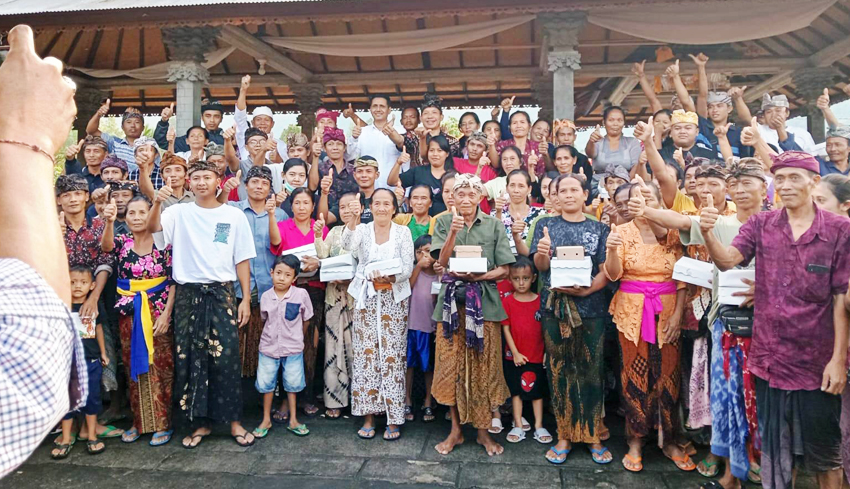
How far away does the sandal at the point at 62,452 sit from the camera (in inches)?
153

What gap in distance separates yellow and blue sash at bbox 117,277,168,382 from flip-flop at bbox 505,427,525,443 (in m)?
2.82

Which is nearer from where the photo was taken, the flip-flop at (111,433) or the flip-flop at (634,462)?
the flip-flop at (634,462)

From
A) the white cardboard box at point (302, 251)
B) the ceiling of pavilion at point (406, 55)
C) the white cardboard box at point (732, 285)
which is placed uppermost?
the ceiling of pavilion at point (406, 55)

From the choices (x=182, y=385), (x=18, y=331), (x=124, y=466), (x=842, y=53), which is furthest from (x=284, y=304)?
(x=842, y=53)

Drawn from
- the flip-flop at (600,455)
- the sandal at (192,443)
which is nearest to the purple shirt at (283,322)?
the sandal at (192,443)

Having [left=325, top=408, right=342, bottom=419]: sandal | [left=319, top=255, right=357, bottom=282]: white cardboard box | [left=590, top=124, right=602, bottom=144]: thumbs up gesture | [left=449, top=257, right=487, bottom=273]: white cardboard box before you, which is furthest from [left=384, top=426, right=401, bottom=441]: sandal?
[left=590, top=124, right=602, bottom=144]: thumbs up gesture

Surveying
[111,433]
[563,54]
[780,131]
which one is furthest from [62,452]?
Result: [780,131]

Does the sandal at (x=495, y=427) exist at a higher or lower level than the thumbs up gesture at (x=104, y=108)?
lower

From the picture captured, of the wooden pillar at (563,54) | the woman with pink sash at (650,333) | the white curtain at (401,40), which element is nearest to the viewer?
the woman with pink sash at (650,333)

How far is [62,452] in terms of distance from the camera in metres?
3.90

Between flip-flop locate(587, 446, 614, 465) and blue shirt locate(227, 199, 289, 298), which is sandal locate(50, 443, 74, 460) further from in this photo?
flip-flop locate(587, 446, 614, 465)

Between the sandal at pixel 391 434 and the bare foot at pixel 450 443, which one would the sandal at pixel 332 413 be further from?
the bare foot at pixel 450 443

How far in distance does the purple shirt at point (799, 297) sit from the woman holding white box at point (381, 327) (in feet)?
7.93

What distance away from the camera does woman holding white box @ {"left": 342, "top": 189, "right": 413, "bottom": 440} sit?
13.7 feet
